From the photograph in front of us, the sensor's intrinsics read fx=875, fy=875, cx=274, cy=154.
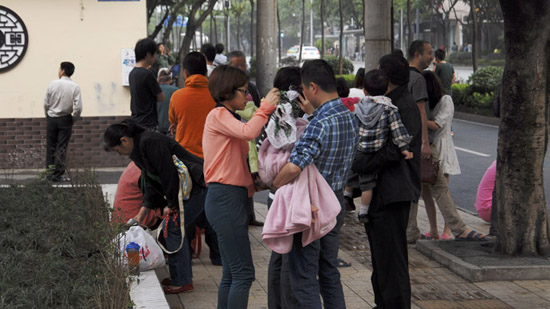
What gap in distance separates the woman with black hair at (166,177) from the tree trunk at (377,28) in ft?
16.3

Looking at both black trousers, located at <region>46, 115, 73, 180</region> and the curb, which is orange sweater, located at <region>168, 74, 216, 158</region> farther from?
black trousers, located at <region>46, 115, 73, 180</region>

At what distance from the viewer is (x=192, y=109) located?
7.57m

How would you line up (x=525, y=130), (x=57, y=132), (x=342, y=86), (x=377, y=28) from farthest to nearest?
(x=57, y=132), (x=377, y=28), (x=342, y=86), (x=525, y=130)

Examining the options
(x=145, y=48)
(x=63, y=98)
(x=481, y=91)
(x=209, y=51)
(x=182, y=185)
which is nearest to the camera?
(x=182, y=185)

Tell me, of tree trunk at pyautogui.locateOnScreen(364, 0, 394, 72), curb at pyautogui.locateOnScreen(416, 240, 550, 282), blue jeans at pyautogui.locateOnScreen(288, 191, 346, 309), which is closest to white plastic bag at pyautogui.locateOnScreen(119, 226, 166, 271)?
blue jeans at pyautogui.locateOnScreen(288, 191, 346, 309)

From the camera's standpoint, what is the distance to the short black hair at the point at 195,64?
7.55 meters

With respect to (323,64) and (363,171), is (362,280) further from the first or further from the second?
(323,64)

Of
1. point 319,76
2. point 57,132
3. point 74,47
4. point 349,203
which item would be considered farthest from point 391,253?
point 74,47

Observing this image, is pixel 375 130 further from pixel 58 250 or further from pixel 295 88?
pixel 58 250

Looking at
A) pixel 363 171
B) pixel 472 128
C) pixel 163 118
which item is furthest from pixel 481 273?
pixel 472 128

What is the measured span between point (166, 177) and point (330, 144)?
5.89ft

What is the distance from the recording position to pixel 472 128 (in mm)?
21938

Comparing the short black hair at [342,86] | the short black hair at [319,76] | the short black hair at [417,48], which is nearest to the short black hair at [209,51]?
the short black hair at [342,86]

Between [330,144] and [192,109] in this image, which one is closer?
[330,144]
